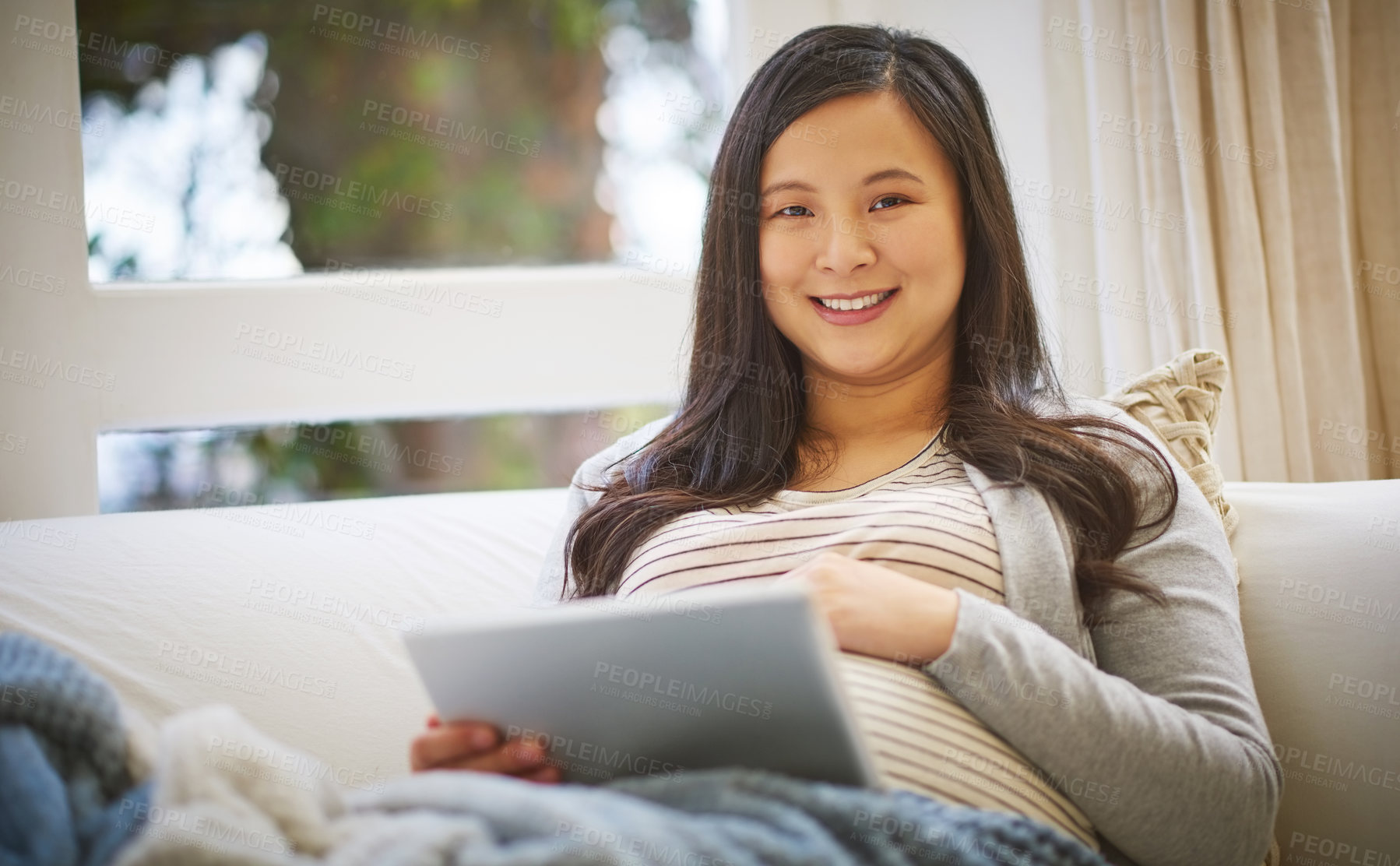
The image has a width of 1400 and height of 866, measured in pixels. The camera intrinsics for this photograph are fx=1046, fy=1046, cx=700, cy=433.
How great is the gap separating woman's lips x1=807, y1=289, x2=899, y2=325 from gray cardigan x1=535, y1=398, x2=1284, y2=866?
13.4 inches

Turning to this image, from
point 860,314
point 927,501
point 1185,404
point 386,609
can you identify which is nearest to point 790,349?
point 860,314

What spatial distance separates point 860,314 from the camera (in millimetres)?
1282

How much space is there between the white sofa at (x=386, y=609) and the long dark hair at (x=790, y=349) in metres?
0.21

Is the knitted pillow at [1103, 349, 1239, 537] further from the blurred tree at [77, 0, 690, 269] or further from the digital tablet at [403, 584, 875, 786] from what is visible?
the blurred tree at [77, 0, 690, 269]

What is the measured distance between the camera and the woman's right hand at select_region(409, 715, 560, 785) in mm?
837

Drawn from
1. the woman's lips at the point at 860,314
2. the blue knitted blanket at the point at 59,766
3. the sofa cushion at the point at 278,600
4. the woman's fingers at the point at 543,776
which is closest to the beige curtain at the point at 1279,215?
the woman's lips at the point at 860,314

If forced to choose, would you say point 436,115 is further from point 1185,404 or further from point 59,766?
point 59,766

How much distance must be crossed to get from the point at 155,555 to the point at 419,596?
0.34 metres

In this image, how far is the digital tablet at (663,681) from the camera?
684 millimetres

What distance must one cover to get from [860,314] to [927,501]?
0.95 ft

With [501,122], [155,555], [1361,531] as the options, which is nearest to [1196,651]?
[1361,531]

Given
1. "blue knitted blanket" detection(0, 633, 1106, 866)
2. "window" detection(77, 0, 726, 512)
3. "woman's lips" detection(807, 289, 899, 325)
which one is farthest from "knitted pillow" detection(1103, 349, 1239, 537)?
"window" detection(77, 0, 726, 512)

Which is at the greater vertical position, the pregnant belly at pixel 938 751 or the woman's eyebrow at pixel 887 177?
the woman's eyebrow at pixel 887 177

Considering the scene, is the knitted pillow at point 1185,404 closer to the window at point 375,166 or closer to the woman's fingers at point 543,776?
the woman's fingers at point 543,776
